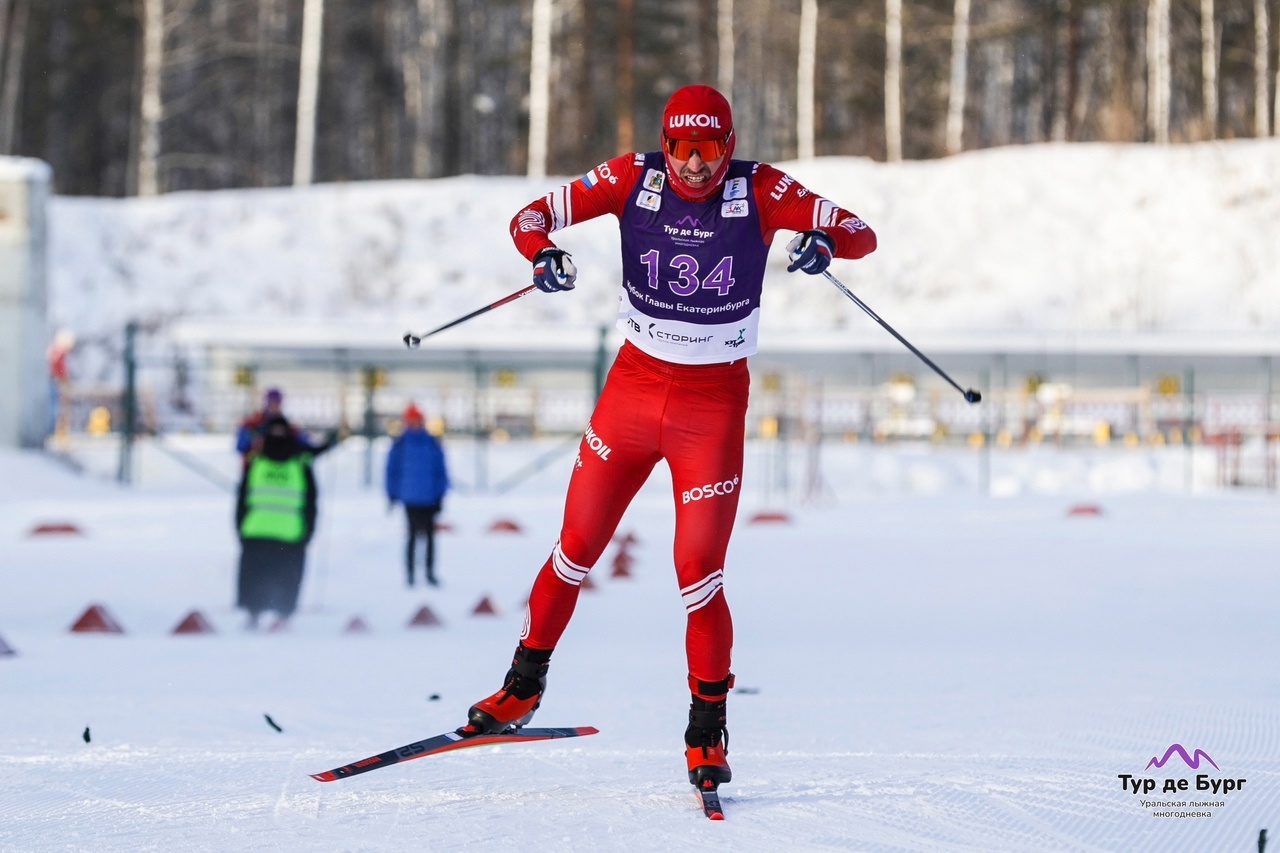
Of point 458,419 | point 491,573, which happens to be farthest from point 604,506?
point 458,419

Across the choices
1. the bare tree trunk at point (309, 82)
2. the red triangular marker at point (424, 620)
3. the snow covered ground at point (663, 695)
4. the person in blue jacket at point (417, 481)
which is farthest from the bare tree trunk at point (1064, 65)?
the red triangular marker at point (424, 620)

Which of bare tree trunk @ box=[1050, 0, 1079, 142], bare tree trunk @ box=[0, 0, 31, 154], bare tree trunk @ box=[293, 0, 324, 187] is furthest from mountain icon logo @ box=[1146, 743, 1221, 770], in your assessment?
bare tree trunk @ box=[0, 0, 31, 154]

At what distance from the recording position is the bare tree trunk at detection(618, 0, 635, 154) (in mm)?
39625

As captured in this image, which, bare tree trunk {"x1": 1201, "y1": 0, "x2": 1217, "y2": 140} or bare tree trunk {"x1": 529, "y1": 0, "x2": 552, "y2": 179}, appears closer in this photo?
bare tree trunk {"x1": 529, "y1": 0, "x2": 552, "y2": 179}

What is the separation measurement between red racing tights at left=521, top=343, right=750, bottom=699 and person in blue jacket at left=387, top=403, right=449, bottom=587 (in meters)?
7.55

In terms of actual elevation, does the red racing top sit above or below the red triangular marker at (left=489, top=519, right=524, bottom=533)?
above

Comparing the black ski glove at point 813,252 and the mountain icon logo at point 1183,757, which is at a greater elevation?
the black ski glove at point 813,252

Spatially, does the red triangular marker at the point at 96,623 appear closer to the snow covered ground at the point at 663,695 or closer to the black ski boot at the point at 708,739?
the snow covered ground at the point at 663,695

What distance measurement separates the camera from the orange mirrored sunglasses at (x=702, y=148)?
443 centimetres

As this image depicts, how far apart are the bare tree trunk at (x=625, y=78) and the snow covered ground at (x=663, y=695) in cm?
2535

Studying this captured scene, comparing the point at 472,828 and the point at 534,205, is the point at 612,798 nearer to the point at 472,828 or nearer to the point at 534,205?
the point at 472,828

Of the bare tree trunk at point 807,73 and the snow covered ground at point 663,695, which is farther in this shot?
the bare tree trunk at point 807,73

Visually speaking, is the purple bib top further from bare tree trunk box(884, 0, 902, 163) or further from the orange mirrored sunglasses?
bare tree trunk box(884, 0, 902, 163)

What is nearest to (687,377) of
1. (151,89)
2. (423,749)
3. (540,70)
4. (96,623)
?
(423,749)
